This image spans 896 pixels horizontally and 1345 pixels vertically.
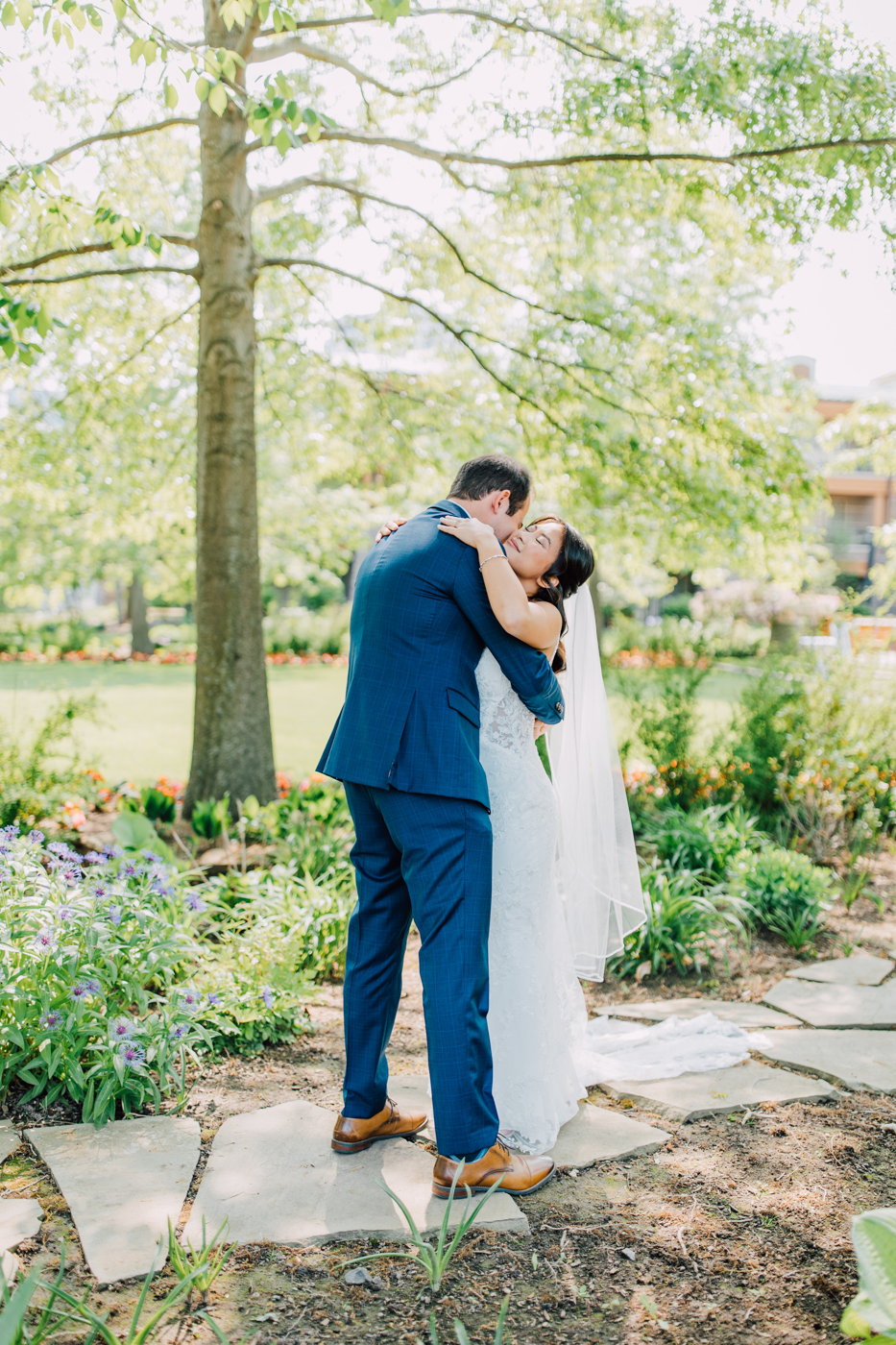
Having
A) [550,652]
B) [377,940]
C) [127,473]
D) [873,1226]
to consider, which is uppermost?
[127,473]

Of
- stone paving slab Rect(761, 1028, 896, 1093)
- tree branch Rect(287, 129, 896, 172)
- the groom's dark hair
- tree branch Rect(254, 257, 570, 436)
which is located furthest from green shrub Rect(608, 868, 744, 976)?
tree branch Rect(287, 129, 896, 172)

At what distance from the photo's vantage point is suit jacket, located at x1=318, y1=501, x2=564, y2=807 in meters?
2.41

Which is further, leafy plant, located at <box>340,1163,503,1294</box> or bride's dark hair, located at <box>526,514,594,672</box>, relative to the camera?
bride's dark hair, located at <box>526,514,594,672</box>

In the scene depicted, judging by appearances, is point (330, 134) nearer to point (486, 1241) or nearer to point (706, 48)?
point (706, 48)

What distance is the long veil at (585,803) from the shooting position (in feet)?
10.8

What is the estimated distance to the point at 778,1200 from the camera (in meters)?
2.44

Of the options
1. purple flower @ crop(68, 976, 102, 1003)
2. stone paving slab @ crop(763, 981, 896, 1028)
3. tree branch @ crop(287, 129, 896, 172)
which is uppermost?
tree branch @ crop(287, 129, 896, 172)

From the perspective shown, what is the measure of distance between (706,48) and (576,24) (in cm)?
82

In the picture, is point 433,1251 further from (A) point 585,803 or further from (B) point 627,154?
(B) point 627,154

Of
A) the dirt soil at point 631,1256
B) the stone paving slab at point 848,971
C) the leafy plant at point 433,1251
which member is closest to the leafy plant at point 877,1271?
the dirt soil at point 631,1256

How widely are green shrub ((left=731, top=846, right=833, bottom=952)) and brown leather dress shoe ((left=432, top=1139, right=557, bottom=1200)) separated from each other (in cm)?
243

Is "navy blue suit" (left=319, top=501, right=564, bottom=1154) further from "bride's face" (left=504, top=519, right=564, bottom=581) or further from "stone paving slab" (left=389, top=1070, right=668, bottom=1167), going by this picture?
"stone paving slab" (left=389, top=1070, right=668, bottom=1167)

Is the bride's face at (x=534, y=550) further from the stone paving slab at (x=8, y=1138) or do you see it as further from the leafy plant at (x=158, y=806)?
the leafy plant at (x=158, y=806)

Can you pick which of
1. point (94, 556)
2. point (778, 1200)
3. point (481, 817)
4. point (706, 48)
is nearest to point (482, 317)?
point (706, 48)
